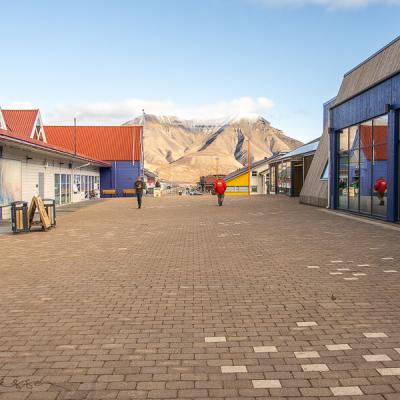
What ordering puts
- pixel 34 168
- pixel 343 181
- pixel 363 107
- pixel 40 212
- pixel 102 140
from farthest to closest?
1. pixel 102 140
2. pixel 34 168
3. pixel 343 181
4. pixel 363 107
5. pixel 40 212

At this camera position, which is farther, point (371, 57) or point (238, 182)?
point (238, 182)

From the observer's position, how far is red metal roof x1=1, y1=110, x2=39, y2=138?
30.8 meters

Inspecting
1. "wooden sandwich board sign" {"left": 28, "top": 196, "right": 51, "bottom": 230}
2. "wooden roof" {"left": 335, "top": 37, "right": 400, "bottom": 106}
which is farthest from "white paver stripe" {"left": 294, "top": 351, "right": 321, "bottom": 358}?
"wooden roof" {"left": 335, "top": 37, "right": 400, "bottom": 106}

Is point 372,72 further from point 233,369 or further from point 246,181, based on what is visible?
point 246,181

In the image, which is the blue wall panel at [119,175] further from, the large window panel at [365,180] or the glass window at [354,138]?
the large window panel at [365,180]

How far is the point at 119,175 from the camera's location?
47.6 metres

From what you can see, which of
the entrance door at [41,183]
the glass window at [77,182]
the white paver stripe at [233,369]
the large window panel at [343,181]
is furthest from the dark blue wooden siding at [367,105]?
the glass window at [77,182]

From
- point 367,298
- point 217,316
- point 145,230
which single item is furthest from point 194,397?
point 145,230

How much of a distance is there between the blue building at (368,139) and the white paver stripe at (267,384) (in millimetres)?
13586

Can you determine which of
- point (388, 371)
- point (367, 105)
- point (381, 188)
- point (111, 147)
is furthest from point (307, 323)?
point (111, 147)

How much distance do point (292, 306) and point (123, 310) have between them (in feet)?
6.91

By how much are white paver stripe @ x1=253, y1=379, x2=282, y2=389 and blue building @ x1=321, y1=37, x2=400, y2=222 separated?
44.6 ft

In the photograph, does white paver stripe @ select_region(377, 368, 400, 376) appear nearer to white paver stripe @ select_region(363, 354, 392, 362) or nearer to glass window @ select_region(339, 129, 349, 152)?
white paver stripe @ select_region(363, 354, 392, 362)

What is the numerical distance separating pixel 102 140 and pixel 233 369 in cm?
4971
